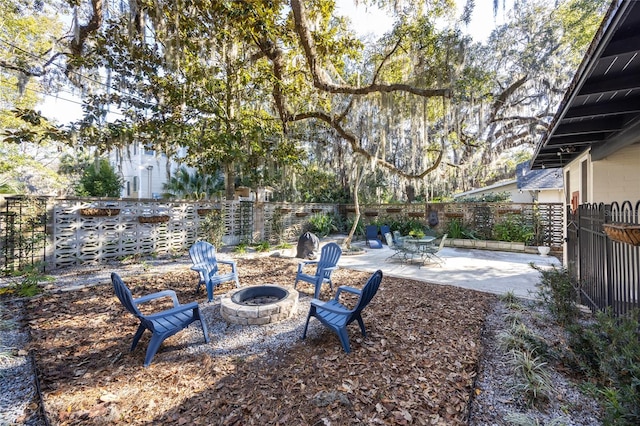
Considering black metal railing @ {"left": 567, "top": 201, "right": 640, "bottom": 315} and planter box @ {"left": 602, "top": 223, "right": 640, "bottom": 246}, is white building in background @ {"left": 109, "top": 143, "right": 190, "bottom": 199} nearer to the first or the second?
black metal railing @ {"left": 567, "top": 201, "right": 640, "bottom": 315}

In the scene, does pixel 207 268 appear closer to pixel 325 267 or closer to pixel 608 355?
pixel 325 267

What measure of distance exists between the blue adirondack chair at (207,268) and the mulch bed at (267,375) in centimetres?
98

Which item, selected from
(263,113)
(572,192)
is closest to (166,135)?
(263,113)

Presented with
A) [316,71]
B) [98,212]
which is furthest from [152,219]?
[316,71]

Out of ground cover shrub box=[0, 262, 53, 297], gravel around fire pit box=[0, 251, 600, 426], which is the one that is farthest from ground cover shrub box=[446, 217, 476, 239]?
ground cover shrub box=[0, 262, 53, 297]

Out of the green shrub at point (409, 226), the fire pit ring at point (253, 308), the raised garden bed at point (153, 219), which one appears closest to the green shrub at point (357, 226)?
the green shrub at point (409, 226)

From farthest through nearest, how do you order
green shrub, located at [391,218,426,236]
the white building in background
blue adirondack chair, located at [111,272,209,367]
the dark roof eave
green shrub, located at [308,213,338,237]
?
the white building in background < green shrub, located at [308,213,338,237] < green shrub, located at [391,218,426,236] < blue adirondack chair, located at [111,272,209,367] < the dark roof eave

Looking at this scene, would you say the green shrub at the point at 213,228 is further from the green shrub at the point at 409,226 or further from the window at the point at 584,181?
the window at the point at 584,181

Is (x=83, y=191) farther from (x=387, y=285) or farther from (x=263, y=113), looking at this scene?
(x=387, y=285)

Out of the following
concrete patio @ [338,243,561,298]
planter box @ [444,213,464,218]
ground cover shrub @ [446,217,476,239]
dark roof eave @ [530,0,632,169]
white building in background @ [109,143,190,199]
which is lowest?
concrete patio @ [338,243,561,298]

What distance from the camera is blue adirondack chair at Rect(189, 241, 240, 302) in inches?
153

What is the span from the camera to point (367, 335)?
9.38 feet

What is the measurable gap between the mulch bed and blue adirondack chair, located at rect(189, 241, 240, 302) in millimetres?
978

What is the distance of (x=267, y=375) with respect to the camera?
2.19 metres
